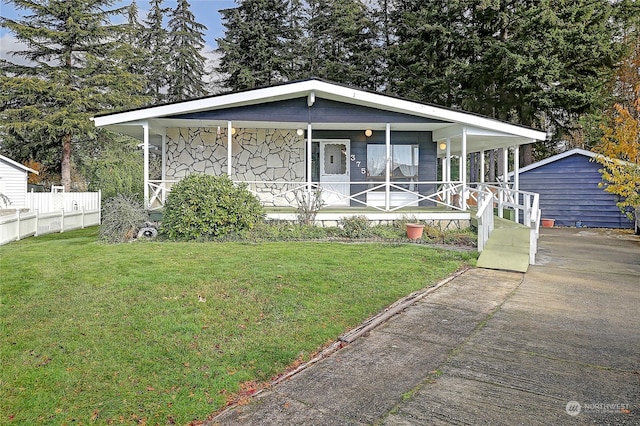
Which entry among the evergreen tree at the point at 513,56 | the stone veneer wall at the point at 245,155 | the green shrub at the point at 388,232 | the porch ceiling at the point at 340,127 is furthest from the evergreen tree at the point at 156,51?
the green shrub at the point at 388,232

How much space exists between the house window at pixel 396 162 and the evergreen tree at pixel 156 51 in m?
21.4

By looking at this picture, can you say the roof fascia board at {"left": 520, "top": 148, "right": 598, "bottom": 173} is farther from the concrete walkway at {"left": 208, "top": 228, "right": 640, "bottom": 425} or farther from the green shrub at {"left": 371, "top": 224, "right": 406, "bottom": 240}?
the concrete walkway at {"left": 208, "top": 228, "right": 640, "bottom": 425}

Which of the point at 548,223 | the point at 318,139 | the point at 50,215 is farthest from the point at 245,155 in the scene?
the point at 548,223

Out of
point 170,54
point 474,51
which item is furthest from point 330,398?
point 170,54

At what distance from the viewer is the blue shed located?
608 inches

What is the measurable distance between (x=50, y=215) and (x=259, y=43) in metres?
17.3

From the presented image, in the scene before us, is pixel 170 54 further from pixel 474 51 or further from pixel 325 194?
pixel 325 194

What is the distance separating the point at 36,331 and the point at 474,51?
21.2 meters

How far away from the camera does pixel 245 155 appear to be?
12867 mm

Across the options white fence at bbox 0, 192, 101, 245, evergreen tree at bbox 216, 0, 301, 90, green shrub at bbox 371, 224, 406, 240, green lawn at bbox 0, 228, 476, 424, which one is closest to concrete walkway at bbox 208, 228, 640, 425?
green lawn at bbox 0, 228, 476, 424

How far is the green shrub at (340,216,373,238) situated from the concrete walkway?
4205 millimetres

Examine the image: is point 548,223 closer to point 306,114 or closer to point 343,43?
point 306,114

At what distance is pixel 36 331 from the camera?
12.6ft

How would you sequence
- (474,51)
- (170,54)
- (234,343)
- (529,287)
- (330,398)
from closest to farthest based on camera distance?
(330,398)
(234,343)
(529,287)
(474,51)
(170,54)
